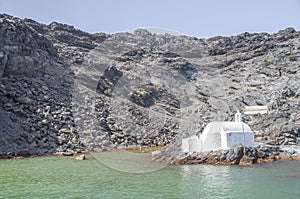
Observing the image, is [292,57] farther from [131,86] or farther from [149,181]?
[149,181]

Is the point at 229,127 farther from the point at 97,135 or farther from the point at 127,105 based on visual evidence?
the point at 127,105

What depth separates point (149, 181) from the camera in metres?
26.8

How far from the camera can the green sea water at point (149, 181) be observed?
22.2 m

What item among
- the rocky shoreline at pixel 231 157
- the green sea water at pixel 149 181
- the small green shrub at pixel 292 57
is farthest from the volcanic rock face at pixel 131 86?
the green sea water at pixel 149 181

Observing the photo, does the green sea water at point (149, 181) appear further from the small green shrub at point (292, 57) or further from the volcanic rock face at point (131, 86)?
the small green shrub at point (292, 57)

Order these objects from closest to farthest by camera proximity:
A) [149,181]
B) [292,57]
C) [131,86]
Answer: [149,181] → [131,86] → [292,57]

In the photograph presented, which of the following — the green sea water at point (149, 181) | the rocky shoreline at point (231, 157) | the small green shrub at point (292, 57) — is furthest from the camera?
the small green shrub at point (292, 57)

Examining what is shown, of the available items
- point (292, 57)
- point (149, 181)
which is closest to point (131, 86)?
point (292, 57)

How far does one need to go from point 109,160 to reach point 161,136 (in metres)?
23.9

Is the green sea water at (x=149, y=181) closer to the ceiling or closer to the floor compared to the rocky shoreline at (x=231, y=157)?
closer to the floor

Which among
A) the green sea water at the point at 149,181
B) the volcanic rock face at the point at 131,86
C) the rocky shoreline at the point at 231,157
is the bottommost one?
the green sea water at the point at 149,181

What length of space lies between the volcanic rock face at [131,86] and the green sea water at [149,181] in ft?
34.0

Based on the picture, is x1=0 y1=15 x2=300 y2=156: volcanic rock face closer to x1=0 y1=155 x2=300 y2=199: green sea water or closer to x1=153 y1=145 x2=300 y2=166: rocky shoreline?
x1=153 y1=145 x2=300 y2=166: rocky shoreline

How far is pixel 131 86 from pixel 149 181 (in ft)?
191
